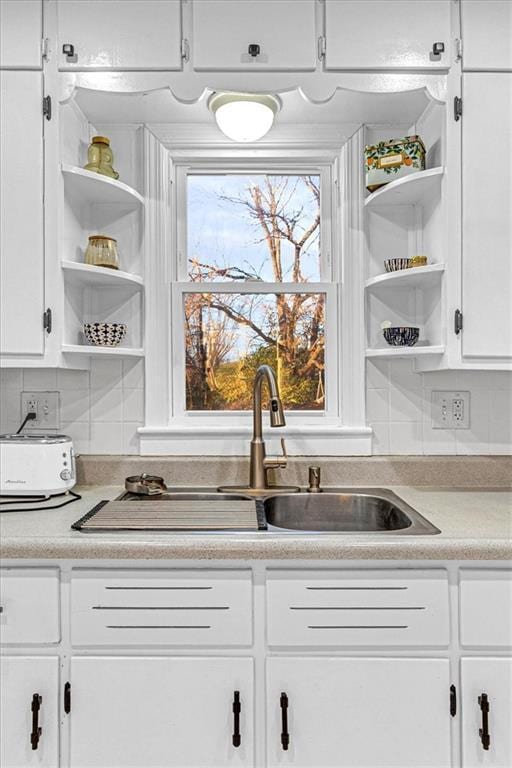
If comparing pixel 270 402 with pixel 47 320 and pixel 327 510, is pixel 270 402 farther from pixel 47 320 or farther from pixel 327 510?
pixel 47 320

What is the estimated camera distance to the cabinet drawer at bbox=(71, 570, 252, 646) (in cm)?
131

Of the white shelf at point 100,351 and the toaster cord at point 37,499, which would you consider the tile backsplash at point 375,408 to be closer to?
the white shelf at point 100,351

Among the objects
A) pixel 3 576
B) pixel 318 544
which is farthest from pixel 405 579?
pixel 3 576

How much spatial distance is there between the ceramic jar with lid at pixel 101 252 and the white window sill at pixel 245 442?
1.99ft

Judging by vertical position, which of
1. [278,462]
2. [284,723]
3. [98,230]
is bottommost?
[284,723]

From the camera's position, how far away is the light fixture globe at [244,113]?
1.77 m

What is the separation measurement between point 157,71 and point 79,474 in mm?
1380

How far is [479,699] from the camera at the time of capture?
1.29m

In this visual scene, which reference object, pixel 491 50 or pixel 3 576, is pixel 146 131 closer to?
pixel 491 50

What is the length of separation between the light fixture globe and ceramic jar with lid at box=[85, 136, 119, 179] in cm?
39

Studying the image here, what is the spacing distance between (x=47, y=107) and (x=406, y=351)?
4.55 ft

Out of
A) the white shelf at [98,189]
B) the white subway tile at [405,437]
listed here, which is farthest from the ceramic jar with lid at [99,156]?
the white subway tile at [405,437]

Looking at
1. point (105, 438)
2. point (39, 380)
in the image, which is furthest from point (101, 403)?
point (39, 380)

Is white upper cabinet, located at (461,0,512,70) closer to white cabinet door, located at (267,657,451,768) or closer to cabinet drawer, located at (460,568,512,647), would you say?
cabinet drawer, located at (460,568,512,647)
